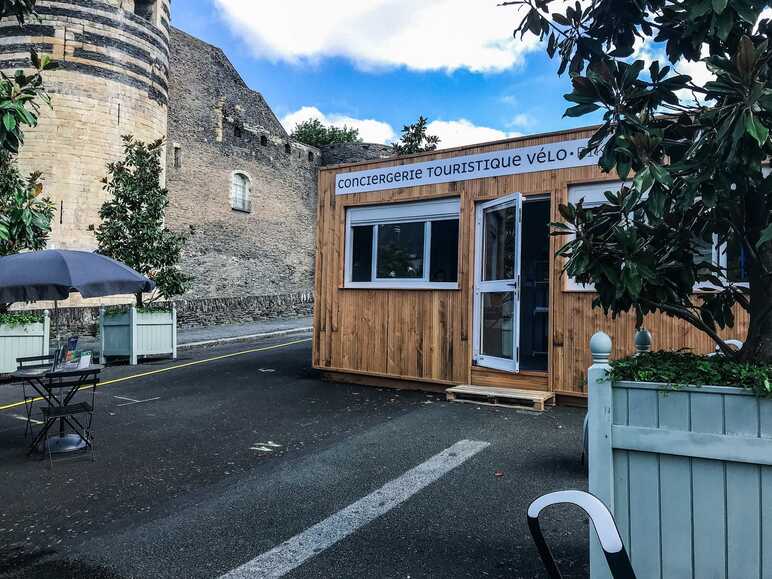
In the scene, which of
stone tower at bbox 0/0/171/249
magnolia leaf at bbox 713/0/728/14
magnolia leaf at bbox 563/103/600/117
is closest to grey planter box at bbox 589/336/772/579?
magnolia leaf at bbox 563/103/600/117

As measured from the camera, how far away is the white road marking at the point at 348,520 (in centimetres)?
316

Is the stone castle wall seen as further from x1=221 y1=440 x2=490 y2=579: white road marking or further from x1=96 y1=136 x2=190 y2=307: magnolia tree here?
x1=221 y1=440 x2=490 y2=579: white road marking

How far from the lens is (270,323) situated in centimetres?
2194

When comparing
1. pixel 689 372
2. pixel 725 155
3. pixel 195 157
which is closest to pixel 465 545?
pixel 689 372

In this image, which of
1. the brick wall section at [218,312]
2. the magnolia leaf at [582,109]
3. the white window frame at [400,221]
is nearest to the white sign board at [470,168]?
the white window frame at [400,221]

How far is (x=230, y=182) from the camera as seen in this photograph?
2903 cm

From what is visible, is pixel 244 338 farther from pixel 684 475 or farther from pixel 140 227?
pixel 684 475

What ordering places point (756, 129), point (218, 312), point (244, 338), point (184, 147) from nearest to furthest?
point (756, 129) → point (244, 338) → point (218, 312) → point (184, 147)

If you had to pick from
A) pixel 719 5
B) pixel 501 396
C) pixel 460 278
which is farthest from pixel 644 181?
pixel 460 278

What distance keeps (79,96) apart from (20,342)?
11974 millimetres

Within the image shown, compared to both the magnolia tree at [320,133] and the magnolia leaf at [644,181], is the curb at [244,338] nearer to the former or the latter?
the magnolia leaf at [644,181]

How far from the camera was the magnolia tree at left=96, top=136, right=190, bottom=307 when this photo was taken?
13945 millimetres

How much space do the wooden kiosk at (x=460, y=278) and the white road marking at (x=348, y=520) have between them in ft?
8.27

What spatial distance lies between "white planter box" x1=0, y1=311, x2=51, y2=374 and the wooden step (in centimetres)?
819
